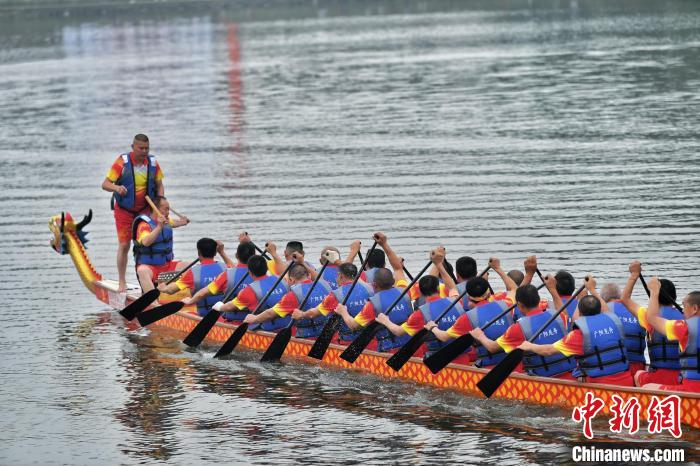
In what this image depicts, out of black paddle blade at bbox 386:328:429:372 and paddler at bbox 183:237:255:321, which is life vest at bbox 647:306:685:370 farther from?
paddler at bbox 183:237:255:321

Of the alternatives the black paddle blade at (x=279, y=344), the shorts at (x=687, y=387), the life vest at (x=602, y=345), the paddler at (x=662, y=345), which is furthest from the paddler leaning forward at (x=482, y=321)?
the black paddle blade at (x=279, y=344)

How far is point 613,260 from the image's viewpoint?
21797 mm

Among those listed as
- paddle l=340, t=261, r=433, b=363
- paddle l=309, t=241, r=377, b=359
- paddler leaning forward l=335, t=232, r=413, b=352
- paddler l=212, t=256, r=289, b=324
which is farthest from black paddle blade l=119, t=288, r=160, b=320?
paddle l=340, t=261, r=433, b=363

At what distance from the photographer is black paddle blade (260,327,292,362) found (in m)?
17.2

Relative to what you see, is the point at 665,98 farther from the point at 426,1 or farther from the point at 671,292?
the point at 426,1

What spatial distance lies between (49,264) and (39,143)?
47.7 feet

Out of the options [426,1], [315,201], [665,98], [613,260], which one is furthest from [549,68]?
[426,1]

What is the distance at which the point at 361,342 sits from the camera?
53.6ft

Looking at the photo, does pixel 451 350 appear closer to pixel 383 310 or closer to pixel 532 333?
pixel 532 333

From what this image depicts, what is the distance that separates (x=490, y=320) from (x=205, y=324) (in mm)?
4710

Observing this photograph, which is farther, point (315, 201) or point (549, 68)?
point (549, 68)

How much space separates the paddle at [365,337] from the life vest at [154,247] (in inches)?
178

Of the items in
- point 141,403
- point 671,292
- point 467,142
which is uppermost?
point 467,142

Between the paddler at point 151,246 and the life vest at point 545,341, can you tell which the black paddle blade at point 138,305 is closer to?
the paddler at point 151,246
